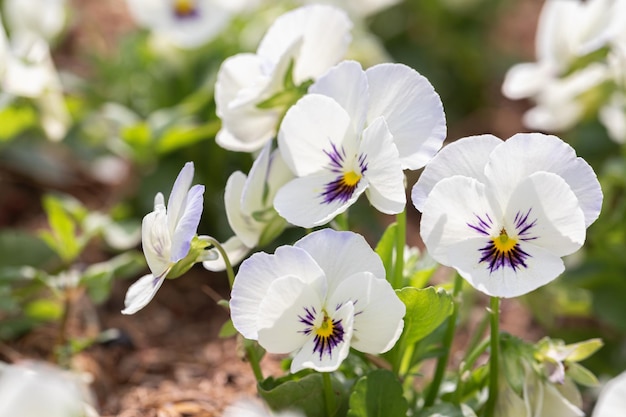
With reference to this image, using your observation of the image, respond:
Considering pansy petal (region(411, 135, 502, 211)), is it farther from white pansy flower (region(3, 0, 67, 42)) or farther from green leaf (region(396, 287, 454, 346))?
white pansy flower (region(3, 0, 67, 42))

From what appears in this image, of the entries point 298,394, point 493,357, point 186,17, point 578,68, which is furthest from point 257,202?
point 186,17

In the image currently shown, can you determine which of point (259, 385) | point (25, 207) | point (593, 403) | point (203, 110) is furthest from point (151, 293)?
point (25, 207)

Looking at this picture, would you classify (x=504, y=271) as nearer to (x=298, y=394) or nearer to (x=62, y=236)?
(x=298, y=394)

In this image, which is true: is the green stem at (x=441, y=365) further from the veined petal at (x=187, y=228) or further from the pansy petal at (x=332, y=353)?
the veined petal at (x=187, y=228)

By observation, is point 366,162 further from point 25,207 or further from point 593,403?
point 25,207

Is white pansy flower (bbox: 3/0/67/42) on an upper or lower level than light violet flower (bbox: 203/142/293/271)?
upper

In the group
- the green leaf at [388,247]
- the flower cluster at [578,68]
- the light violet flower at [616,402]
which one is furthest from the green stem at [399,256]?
the flower cluster at [578,68]

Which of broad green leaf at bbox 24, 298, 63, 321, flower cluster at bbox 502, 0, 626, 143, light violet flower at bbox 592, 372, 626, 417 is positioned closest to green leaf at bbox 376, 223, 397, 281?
light violet flower at bbox 592, 372, 626, 417
